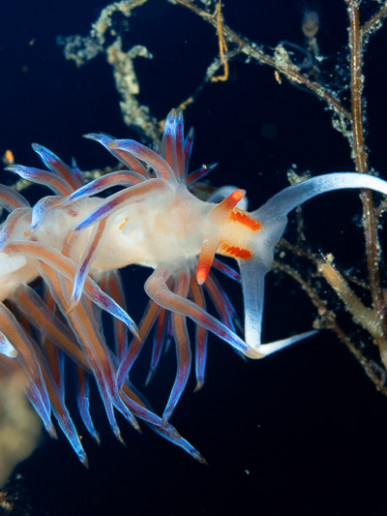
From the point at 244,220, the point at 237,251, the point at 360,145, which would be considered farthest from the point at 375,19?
the point at 237,251

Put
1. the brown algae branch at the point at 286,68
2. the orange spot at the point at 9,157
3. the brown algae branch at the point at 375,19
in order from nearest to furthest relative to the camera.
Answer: the brown algae branch at the point at 375,19 → the brown algae branch at the point at 286,68 → the orange spot at the point at 9,157

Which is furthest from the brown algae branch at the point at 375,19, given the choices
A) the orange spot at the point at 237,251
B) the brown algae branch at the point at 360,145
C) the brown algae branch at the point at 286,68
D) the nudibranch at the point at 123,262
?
the orange spot at the point at 237,251

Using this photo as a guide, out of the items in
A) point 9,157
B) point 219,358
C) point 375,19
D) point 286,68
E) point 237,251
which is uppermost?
point 9,157

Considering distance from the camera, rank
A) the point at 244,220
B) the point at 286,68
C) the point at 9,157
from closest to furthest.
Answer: the point at 244,220 → the point at 286,68 → the point at 9,157

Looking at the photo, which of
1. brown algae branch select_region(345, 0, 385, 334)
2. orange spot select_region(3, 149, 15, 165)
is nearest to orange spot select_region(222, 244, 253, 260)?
brown algae branch select_region(345, 0, 385, 334)

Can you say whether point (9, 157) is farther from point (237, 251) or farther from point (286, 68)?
point (237, 251)

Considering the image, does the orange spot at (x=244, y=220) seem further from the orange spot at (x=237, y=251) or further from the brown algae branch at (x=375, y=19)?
the brown algae branch at (x=375, y=19)

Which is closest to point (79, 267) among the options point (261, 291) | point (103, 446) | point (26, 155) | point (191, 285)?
point (191, 285)
